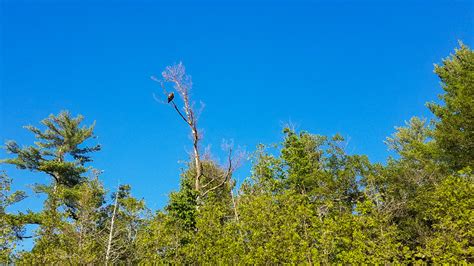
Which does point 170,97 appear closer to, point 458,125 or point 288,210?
point 288,210

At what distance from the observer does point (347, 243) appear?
45.2 ft

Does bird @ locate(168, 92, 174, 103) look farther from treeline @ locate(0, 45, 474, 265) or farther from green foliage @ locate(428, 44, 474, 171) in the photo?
green foliage @ locate(428, 44, 474, 171)

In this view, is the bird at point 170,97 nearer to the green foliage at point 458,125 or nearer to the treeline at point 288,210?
the treeline at point 288,210

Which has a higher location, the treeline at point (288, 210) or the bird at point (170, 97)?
the bird at point (170, 97)

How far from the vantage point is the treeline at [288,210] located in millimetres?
14164

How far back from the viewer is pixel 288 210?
1600 cm

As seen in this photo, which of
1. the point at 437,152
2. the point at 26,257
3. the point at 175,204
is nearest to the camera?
the point at 26,257

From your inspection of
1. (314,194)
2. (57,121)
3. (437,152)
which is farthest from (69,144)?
(437,152)

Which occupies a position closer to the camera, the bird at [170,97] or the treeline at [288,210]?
the treeline at [288,210]

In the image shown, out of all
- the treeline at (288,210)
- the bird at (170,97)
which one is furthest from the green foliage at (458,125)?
the bird at (170,97)

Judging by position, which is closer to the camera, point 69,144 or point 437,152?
point 437,152

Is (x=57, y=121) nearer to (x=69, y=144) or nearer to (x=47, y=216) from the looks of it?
(x=69, y=144)

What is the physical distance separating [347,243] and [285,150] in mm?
22374

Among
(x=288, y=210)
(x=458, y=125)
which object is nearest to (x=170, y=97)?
(x=288, y=210)
